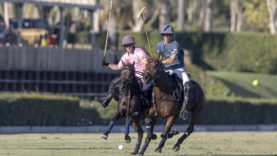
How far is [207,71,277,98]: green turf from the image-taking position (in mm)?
52156

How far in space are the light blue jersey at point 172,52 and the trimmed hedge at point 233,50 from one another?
37.8 metres

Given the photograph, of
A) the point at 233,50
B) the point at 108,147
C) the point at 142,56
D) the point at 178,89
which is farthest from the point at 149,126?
the point at 233,50

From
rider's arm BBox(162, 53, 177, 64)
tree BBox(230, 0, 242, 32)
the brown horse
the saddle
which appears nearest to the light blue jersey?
rider's arm BBox(162, 53, 177, 64)

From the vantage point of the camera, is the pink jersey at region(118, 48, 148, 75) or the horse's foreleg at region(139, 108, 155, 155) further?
the pink jersey at region(118, 48, 148, 75)

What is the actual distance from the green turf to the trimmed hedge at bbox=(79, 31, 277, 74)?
8.33 feet

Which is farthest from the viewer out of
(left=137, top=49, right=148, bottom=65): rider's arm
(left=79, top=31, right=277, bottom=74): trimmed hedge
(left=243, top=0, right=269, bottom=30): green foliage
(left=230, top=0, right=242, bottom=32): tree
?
(left=230, top=0, right=242, bottom=32): tree

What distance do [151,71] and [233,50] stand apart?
133ft

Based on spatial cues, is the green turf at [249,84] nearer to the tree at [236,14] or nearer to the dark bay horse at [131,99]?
the dark bay horse at [131,99]

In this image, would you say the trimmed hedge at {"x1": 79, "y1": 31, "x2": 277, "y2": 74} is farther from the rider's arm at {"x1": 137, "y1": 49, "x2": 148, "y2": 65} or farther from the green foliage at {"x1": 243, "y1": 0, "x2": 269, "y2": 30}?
the rider's arm at {"x1": 137, "y1": 49, "x2": 148, "y2": 65}

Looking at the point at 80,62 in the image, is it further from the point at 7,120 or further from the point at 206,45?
the point at 206,45

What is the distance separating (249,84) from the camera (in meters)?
53.9

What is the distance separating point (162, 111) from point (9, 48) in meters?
20.8

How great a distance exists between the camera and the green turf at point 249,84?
2053 inches

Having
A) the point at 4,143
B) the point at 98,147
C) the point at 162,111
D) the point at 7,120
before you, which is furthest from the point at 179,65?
Result: the point at 7,120
